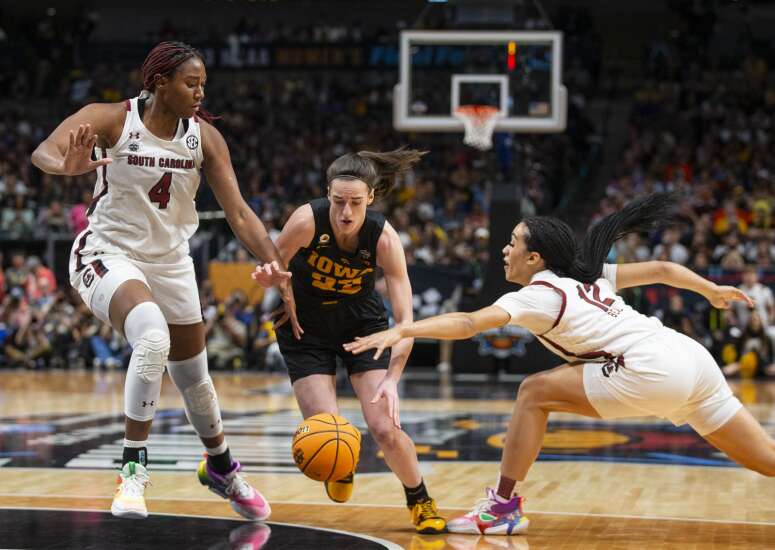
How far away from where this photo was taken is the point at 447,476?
802 centimetres

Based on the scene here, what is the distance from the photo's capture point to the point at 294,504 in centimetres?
691

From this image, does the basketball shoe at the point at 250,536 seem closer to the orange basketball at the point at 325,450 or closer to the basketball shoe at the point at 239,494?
the basketball shoe at the point at 239,494

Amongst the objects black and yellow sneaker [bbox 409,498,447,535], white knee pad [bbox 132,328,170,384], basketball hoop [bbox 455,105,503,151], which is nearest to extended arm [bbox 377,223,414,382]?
black and yellow sneaker [bbox 409,498,447,535]

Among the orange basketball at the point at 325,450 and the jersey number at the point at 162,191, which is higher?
the jersey number at the point at 162,191

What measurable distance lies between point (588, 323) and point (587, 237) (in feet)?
1.96

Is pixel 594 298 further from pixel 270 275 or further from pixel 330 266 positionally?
pixel 270 275

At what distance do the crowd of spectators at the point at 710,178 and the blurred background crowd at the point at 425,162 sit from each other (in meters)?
0.04

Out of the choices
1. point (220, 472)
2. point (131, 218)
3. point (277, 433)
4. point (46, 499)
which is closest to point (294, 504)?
point (220, 472)

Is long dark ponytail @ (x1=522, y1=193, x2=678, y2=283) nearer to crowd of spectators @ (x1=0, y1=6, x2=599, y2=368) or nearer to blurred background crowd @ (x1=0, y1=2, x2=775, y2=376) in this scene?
blurred background crowd @ (x1=0, y1=2, x2=775, y2=376)

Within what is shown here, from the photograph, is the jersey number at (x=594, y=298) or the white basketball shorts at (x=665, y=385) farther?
the jersey number at (x=594, y=298)

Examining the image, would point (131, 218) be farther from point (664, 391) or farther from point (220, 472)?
point (664, 391)

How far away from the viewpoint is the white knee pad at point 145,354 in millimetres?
5430

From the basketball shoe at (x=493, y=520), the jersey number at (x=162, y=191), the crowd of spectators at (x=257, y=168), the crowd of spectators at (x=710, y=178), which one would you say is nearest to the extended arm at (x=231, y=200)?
the jersey number at (x=162, y=191)

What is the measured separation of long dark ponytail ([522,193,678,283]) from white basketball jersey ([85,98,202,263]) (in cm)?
177
